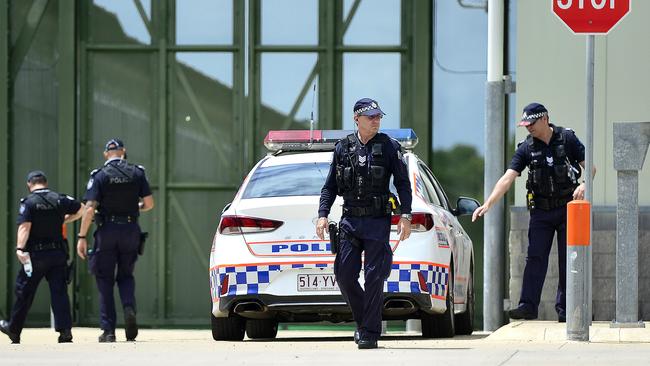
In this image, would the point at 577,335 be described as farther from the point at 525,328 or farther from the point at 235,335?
the point at 235,335

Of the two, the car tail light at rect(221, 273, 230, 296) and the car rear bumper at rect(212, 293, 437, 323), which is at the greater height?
the car tail light at rect(221, 273, 230, 296)

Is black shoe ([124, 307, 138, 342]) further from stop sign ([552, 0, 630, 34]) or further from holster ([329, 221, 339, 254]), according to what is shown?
stop sign ([552, 0, 630, 34])

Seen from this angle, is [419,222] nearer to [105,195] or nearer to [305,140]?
[305,140]

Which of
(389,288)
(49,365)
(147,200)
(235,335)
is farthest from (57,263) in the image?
(49,365)

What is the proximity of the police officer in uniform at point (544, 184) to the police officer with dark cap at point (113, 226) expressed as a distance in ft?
10.5

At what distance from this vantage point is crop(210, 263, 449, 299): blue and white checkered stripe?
11.8 m

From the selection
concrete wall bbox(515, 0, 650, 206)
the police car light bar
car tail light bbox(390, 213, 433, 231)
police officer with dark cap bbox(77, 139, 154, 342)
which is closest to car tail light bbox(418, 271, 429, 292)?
car tail light bbox(390, 213, 433, 231)

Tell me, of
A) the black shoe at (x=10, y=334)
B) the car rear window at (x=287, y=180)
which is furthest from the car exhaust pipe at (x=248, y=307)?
the black shoe at (x=10, y=334)

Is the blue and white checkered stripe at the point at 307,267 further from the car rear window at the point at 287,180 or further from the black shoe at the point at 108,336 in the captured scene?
the black shoe at the point at 108,336

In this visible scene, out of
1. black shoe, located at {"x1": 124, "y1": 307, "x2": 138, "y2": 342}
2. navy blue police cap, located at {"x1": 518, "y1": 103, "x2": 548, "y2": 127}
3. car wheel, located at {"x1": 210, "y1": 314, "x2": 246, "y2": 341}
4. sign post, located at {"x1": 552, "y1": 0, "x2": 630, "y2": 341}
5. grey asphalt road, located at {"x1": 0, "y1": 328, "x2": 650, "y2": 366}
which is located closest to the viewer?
grey asphalt road, located at {"x1": 0, "y1": 328, "x2": 650, "y2": 366}

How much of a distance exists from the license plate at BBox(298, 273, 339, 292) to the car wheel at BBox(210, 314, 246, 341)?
101cm

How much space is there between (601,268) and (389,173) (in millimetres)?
4447

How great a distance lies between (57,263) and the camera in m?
15.0

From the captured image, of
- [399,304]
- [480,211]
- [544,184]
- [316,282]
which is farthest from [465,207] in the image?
[316,282]
